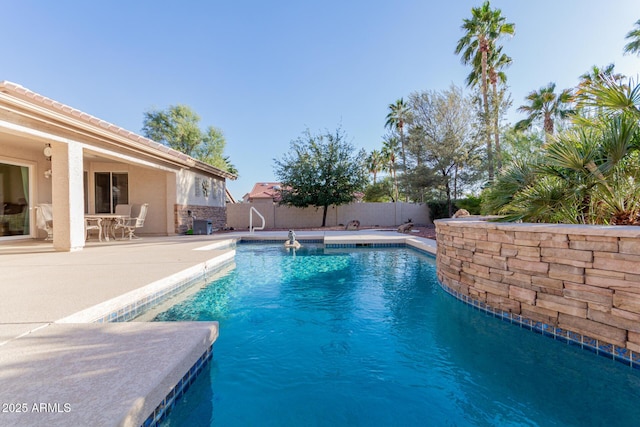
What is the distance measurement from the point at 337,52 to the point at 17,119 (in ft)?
38.3

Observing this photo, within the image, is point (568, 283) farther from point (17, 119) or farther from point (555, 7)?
point (555, 7)

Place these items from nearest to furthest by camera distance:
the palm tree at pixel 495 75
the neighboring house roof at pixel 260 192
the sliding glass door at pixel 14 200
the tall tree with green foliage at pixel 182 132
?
the sliding glass door at pixel 14 200 < the palm tree at pixel 495 75 < the tall tree with green foliage at pixel 182 132 < the neighboring house roof at pixel 260 192

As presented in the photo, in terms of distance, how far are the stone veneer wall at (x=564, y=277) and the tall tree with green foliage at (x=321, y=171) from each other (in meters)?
12.7

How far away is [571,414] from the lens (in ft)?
6.38

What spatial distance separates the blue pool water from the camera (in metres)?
1.97

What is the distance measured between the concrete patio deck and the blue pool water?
40 cm

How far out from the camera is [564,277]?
9.22ft

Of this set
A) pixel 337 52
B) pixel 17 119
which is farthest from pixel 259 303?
pixel 337 52

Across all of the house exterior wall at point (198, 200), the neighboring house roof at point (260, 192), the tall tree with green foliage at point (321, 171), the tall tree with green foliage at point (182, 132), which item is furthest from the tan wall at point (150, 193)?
the neighboring house roof at point (260, 192)

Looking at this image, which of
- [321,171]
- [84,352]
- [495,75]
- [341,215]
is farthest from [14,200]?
[495,75]

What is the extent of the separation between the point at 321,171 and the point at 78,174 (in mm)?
11411

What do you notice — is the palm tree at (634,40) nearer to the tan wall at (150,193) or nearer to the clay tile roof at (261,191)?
the tan wall at (150,193)

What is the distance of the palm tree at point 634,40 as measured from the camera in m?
12.2

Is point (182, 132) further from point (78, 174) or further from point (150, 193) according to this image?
point (78, 174)
